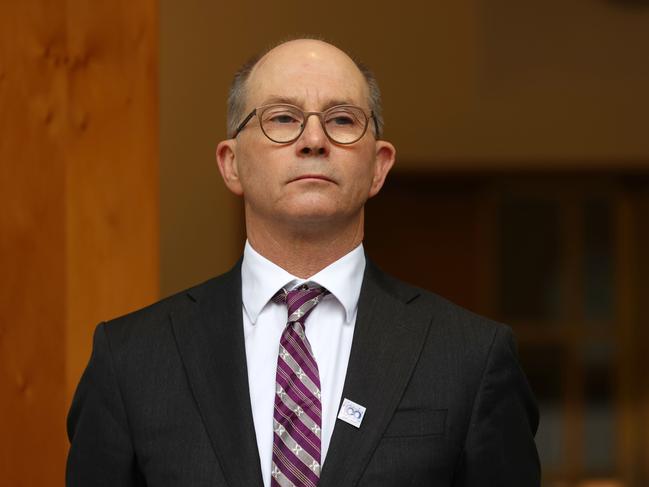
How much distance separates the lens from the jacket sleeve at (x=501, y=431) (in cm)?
186

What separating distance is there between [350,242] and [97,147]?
90 centimetres

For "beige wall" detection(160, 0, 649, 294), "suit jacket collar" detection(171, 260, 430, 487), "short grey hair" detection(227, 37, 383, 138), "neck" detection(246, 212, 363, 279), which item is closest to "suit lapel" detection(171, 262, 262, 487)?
"suit jacket collar" detection(171, 260, 430, 487)

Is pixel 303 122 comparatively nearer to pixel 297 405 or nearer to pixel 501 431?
pixel 297 405

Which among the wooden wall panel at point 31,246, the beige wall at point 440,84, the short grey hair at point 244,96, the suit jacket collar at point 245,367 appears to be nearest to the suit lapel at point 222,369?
the suit jacket collar at point 245,367

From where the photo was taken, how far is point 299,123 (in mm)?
1866

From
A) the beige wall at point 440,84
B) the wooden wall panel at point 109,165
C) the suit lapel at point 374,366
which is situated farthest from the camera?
the beige wall at point 440,84

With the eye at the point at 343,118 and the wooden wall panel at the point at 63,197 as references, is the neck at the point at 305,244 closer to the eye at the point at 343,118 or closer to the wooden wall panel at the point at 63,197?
the eye at the point at 343,118

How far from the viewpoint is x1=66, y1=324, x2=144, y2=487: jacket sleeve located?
6.18 ft

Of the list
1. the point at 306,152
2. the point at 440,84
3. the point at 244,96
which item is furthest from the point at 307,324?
the point at 440,84

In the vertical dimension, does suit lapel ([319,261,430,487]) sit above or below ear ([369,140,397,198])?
below

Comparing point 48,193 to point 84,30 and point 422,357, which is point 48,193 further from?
point 422,357

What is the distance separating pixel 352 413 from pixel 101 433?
1.27ft

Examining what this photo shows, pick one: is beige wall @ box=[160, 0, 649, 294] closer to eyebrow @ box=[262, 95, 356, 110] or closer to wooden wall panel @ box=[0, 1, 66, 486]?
wooden wall panel @ box=[0, 1, 66, 486]

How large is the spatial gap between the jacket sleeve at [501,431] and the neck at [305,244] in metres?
0.27
